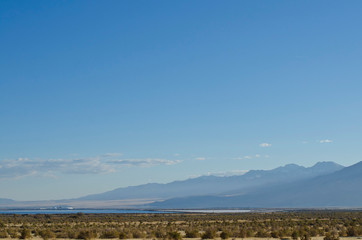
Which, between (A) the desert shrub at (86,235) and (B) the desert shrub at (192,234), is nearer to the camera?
(A) the desert shrub at (86,235)

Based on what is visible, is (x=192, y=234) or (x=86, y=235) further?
(x=192, y=234)

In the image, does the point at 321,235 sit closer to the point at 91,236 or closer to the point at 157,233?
the point at 157,233

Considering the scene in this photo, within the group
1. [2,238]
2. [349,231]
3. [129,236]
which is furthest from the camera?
[349,231]

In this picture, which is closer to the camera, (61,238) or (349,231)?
(61,238)

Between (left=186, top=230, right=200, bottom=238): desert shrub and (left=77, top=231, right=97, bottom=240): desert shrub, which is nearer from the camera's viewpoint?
(left=77, top=231, right=97, bottom=240): desert shrub

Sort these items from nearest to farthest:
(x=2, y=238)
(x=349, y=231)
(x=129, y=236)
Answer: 1. (x=2, y=238)
2. (x=129, y=236)
3. (x=349, y=231)

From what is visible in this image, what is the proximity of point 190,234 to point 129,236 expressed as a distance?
208 inches

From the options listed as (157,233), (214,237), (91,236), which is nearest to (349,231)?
(214,237)

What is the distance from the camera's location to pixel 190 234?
1678 inches

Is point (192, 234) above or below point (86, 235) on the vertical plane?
below

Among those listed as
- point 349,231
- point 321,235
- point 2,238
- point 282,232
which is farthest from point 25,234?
point 349,231

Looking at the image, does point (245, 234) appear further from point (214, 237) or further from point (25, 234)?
point (25, 234)

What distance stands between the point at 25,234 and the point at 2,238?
176cm

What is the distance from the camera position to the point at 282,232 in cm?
4359
